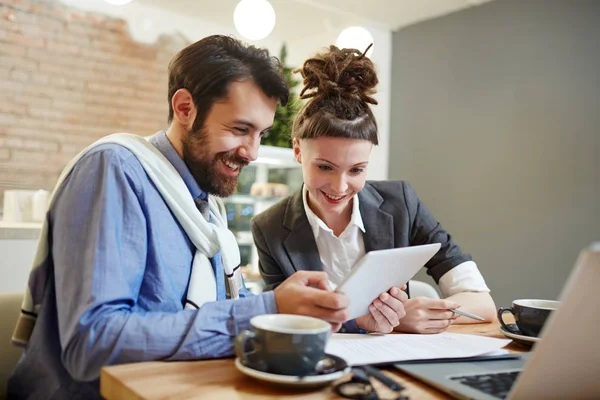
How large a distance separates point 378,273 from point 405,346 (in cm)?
15

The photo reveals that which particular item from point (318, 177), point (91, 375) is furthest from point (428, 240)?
point (91, 375)

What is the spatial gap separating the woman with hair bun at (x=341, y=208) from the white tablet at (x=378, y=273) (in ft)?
1.23

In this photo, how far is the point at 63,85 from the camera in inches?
163

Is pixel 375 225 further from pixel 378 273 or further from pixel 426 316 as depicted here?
pixel 378 273

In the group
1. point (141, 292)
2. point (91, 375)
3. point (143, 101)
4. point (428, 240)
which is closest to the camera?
point (91, 375)

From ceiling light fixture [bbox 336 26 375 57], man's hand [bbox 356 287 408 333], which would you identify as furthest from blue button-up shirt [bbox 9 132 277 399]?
ceiling light fixture [bbox 336 26 375 57]

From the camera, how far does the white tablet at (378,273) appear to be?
0.94m

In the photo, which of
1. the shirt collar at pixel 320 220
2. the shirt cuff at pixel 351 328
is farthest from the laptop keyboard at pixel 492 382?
the shirt collar at pixel 320 220

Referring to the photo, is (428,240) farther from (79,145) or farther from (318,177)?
(79,145)

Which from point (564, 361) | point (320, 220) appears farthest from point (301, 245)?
point (564, 361)

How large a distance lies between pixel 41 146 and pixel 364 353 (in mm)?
3797

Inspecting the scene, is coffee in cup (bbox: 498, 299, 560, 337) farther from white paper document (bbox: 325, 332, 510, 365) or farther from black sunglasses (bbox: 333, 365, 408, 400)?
black sunglasses (bbox: 333, 365, 408, 400)

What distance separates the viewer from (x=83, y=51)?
13.9 feet

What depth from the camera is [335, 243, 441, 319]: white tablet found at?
94cm
